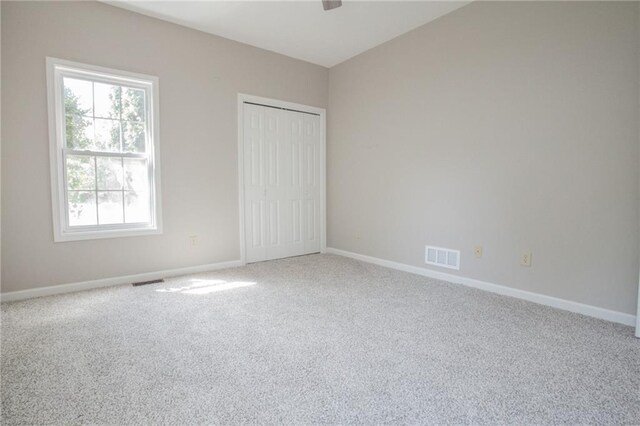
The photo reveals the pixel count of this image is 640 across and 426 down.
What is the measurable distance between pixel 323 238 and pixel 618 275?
337 cm

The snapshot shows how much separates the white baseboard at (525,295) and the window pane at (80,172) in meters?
3.33

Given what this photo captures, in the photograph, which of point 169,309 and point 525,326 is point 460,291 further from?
point 169,309

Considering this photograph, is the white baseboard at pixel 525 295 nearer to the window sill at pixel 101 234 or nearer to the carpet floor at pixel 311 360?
the carpet floor at pixel 311 360

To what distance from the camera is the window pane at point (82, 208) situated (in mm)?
3088

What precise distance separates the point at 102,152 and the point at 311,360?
2.92 meters

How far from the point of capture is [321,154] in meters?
4.84

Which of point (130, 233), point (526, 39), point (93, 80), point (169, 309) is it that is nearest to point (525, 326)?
point (526, 39)

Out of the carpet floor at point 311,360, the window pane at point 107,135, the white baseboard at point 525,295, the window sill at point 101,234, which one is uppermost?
the window pane at point 107,135

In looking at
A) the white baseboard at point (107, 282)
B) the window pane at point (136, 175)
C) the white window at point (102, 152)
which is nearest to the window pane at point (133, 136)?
the white window at point (102, 152)

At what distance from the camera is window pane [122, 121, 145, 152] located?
3338 mm

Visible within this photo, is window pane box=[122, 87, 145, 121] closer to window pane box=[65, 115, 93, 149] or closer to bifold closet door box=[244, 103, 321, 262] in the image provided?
window pane box=[65, 115, 93, 149]

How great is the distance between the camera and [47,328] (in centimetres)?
229

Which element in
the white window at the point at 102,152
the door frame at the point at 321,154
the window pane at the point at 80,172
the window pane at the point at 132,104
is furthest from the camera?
the door frame at the point at 321,154

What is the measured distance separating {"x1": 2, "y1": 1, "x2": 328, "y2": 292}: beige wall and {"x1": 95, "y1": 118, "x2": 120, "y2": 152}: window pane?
41 cm
